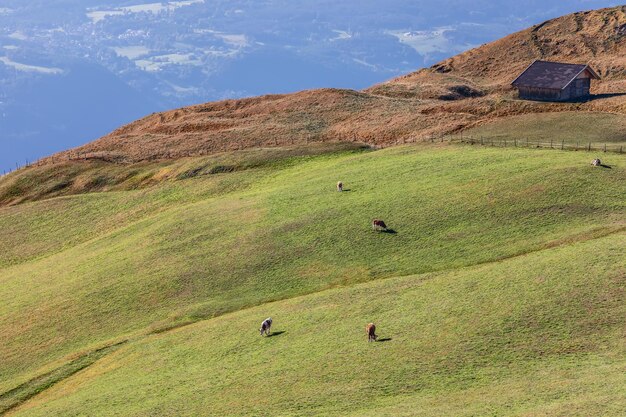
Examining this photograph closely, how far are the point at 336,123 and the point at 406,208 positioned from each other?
146 ft

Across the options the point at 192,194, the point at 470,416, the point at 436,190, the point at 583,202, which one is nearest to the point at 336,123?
the point at 192,194

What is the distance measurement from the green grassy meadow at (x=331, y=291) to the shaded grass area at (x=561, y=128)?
8.70 metres

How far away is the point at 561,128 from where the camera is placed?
106m

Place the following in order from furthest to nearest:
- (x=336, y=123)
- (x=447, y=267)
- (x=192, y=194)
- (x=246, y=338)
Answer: (x=336, y=123)
(x=192, y=194)
(x=447, y=267)
(x=246, y=338)

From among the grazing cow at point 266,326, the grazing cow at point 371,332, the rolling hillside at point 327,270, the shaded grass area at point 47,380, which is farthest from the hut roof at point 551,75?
the shaded grass area at point 47,380

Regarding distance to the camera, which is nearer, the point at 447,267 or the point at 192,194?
the point at 447,267

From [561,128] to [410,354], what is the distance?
192 ft

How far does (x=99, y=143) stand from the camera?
439ft

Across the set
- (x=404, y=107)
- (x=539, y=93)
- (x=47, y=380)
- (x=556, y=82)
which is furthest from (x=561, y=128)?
(x=47, y=380)

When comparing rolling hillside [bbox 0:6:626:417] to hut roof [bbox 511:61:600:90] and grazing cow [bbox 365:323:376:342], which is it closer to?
grazing cow [bbox 365:323:376:342]

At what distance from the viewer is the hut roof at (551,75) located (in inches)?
4870

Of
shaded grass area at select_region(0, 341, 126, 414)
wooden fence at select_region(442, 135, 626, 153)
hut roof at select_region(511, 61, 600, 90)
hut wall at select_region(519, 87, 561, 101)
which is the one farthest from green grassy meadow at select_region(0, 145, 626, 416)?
hut roof at select_region(511, 61, 600, 90)

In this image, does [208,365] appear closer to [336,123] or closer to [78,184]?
[78,184]

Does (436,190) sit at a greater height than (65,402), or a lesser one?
Answer: greater
